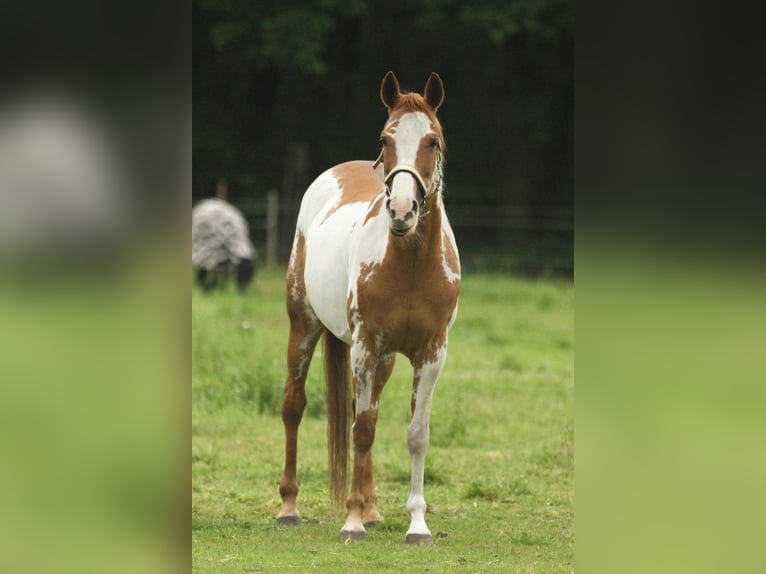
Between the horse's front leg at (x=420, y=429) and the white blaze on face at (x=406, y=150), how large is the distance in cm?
99

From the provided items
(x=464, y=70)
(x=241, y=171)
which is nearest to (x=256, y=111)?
(x=241, y=171)

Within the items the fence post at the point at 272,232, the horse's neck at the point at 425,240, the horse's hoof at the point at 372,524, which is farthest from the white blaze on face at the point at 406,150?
the fence post at the point at 272,232

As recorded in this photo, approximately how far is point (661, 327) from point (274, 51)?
21388 mm

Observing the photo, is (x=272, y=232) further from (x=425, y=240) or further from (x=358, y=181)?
(x=425, y=240)

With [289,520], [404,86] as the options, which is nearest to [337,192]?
[289,520]

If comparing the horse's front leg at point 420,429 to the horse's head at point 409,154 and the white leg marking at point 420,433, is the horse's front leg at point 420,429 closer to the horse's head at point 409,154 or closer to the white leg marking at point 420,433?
the white leg marking at point 420,433

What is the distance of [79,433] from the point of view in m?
1.77

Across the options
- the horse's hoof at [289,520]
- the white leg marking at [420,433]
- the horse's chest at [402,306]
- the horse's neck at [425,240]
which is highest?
the horse's neck at [425,240]

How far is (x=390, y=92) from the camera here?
4.87 m

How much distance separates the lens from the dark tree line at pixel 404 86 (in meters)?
23.7

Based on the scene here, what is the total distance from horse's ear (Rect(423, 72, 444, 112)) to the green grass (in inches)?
80.2

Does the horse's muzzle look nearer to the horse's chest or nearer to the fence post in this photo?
the horse's chest

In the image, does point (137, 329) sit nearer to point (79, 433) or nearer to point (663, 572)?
point (79, 433)

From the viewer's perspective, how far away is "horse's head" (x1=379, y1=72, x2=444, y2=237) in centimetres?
441
